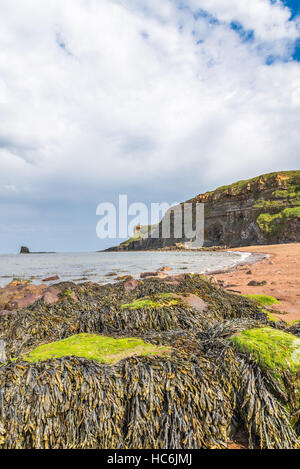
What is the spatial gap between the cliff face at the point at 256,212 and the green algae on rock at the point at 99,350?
4591 cm

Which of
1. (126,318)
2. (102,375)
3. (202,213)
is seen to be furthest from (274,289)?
(202,213)

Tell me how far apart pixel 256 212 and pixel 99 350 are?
5372 cm

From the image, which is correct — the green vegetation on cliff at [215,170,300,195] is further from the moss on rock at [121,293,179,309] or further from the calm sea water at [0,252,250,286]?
the moss on rock at [121,293,179,309]

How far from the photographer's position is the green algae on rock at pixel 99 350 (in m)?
2.33

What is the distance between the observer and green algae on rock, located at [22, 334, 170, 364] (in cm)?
233

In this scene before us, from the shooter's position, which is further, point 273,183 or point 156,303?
point 273,183

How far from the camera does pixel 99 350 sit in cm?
248

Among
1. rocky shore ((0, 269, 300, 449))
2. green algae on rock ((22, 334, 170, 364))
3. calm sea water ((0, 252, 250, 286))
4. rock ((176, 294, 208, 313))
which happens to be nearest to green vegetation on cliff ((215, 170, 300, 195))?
calm sea water ((0, 252, 250, 286))

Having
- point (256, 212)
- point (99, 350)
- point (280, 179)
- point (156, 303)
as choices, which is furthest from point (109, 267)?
point (280, 179)

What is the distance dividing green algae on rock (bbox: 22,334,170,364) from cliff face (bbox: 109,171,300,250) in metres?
45.9

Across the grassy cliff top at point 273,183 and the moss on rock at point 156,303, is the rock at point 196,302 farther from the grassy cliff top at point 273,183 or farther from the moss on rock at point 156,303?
the grassy cliff top at point 273,183

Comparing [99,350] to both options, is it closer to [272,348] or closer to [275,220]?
[272,348]

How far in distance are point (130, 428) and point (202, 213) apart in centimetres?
6577
